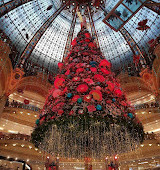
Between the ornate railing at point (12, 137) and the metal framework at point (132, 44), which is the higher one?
the metal framework at point (132, 44)

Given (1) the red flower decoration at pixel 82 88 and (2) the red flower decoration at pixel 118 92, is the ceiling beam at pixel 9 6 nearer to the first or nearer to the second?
(1) the red flower decoration at pixel 82 88

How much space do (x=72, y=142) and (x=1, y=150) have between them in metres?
12.3

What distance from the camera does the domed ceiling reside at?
637 inches

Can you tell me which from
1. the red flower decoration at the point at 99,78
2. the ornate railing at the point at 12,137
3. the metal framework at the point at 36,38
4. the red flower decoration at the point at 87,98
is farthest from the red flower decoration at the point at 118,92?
the metal framework at the point at 36,38

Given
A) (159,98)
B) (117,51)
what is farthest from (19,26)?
(159,98)

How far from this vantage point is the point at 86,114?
3.99m

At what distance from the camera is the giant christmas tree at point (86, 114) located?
13.5 feet

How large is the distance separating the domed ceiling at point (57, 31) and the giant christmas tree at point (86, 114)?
1288 cm

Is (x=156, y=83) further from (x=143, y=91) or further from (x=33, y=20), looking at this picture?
(x=33, y=20)

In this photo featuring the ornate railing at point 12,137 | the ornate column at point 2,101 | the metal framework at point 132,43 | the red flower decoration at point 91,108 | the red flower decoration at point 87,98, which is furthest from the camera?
the metal framework at point 132,43

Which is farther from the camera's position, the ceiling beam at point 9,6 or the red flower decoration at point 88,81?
the ceiling beam at point 9,6

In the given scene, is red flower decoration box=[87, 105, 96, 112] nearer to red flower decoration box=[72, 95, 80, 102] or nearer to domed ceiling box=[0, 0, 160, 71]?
red flower decoration box=[72, 95, 80, 102]

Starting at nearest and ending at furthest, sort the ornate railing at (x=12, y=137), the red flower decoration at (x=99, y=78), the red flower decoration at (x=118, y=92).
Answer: the red flower decoration at (x=118, y=92) < the red flower decoration at (x=99, y=78) < the ornate railing at (x=12, y=137)

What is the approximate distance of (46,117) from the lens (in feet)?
14.5
